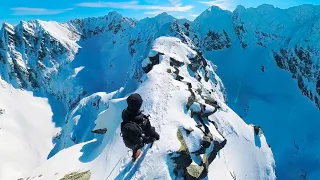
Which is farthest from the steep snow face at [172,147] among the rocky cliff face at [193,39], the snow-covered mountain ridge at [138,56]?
the rocky cliff face at [193,39]

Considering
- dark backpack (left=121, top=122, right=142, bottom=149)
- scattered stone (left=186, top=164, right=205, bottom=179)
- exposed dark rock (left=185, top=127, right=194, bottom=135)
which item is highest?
dark backpack (left=121, top=122, right=142, bottom=149)

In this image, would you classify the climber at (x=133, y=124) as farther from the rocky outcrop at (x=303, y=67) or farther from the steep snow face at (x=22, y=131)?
the rocky outcrop at (x=303, y=67)

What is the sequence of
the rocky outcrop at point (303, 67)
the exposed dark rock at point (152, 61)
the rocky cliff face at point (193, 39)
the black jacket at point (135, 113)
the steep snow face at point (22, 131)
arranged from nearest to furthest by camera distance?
1. the black jacket at point (135, 113)
2. the exposed dark rock at point (152, 61)
3. the steep snow face at point (22, 131)
4. the rocky outcrop at point (303, 67)
5. the rocky cliff face at point (193, 39)

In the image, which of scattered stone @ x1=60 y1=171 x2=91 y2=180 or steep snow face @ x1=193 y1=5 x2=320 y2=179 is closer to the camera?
scattered stone @ x1=60 y1=171 x2=91 y2=180

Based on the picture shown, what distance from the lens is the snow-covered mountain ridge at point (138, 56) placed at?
94438 millimetres

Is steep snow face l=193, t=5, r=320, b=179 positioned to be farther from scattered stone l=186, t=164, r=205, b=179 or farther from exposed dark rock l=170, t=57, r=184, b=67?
scattered stone l=186, t=164, r=205, b=179

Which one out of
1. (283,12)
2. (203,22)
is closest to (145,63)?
(203,22)

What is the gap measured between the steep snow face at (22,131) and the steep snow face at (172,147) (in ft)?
215

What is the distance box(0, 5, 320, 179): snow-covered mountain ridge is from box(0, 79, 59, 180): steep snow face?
5144 mm

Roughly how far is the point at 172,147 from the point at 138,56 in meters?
134

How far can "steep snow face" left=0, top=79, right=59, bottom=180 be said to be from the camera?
91.7 meters

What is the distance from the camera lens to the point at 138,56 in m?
151

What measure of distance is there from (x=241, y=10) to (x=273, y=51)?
1159 inches

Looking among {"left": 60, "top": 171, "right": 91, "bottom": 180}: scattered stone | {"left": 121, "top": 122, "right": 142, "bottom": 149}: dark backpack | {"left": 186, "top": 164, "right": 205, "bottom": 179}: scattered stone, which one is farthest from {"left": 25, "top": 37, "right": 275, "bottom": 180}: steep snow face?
{"left": 121, "top": 122, "right": 142, "bottom": 149}: dark backpack
